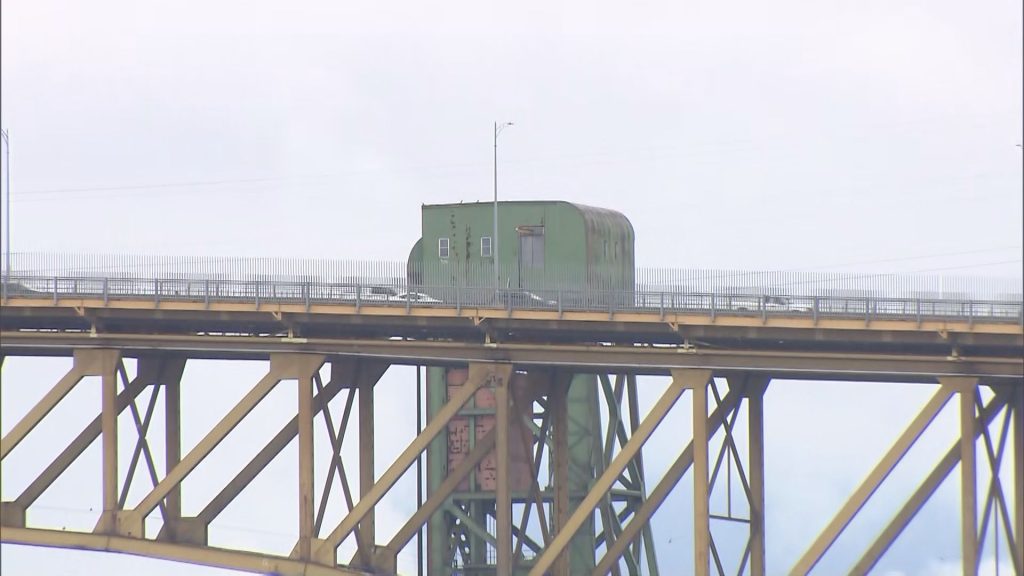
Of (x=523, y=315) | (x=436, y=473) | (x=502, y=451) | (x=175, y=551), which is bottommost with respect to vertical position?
(x=175, y=551)

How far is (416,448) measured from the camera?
67.4 meters

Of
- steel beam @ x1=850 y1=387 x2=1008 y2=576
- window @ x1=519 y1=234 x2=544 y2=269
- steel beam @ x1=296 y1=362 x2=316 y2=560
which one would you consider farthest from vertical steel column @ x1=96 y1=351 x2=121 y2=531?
steel beam @ x1=850 y1=387 x2=1008 y2=576

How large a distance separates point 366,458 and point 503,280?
7833 millimetres

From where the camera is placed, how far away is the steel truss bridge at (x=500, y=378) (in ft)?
202

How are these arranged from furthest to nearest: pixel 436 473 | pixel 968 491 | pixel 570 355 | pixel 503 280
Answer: pixel 436 473 < pixel 503 280 < pixel 570 355 < pixel 968 491

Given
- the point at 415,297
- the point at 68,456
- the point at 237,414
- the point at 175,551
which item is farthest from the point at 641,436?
the point at 68,456

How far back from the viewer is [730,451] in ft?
219

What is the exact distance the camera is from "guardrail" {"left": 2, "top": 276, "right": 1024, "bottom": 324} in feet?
202

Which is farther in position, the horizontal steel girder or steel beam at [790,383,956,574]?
the horizontal steel girder

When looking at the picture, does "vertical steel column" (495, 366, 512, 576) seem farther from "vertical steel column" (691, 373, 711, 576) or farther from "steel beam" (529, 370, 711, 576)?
"vertical steel column" (691, 373, 711, 576)

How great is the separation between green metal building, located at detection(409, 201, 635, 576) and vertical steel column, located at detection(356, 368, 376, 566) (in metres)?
4.54

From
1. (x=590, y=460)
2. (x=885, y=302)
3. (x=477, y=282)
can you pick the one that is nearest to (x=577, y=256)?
(x=477, y=282)

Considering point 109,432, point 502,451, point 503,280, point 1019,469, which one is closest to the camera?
point 1019,469

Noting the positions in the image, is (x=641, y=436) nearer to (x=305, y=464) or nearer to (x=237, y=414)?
(x=305, y=464)
